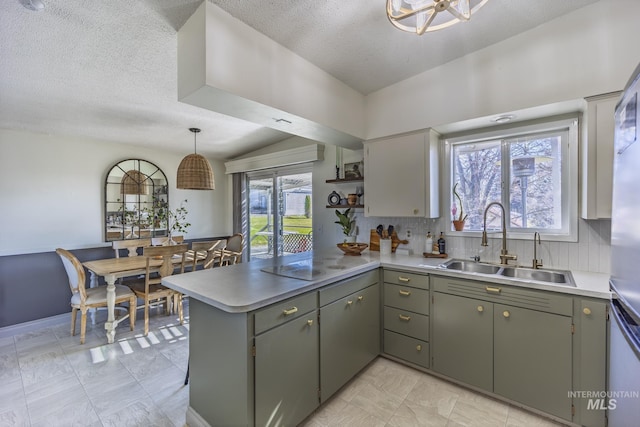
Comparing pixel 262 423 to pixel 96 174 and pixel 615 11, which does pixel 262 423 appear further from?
pixel 96 174

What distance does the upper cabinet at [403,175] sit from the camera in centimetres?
254

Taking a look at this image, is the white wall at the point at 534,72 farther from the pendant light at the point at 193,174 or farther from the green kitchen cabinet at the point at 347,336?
the pendant light at the point at 193,174

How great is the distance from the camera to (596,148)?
176 centimetres

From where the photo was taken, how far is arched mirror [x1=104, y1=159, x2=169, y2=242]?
3699 millimetres

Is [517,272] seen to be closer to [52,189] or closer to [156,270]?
[156,270]

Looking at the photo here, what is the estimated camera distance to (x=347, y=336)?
2.00 m

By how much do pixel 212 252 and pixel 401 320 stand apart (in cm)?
227

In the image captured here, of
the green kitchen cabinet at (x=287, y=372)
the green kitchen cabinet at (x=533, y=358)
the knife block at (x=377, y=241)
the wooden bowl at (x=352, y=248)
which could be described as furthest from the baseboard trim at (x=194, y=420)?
the knife block at (x=377, y=241)

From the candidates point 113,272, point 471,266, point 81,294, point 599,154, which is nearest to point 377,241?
point 471,266

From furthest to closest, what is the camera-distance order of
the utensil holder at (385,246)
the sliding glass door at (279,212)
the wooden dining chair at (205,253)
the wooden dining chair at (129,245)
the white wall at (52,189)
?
the sliding glass door at (279,212) < the wooden dining chair at (129,245) < the wooden dining chair at (205,253) < the white wall at (52,189) < the utensil holder at (385,246)

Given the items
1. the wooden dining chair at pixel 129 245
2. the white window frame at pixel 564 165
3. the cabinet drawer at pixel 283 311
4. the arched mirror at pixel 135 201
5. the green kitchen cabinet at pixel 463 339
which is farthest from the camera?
the arched mirror at pixel 135 201

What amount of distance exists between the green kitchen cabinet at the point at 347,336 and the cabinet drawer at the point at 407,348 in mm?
96

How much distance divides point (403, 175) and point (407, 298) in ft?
3.84

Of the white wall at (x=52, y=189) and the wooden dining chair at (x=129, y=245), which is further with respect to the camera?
the wooden dining chair at (x=129, y=245)
